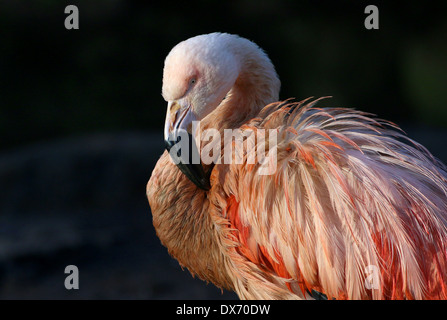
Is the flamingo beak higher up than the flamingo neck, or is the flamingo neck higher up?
the flamingo neck

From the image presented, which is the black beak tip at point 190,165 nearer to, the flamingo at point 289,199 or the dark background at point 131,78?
the flamingo at point 289,199

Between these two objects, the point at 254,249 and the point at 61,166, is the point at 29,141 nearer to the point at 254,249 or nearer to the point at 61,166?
the point at 61,166

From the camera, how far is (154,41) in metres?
5.33

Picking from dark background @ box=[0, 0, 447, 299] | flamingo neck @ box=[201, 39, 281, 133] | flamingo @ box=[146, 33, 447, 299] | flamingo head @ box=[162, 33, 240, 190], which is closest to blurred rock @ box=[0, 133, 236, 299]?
dark background @ box=[0, 0, 447, 299]

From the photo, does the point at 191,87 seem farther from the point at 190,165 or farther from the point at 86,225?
the point at 86,225

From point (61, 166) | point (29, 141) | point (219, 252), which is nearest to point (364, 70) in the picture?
point (61, 166)

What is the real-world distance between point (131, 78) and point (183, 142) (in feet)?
11.8

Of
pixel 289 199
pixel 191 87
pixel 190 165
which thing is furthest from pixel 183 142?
pixel 289 199

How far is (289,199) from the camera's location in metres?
1.85

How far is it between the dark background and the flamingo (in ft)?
8.72

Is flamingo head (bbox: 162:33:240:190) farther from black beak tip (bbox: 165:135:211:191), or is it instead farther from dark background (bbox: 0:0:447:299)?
dark background (bbox: 0:0:447:299)

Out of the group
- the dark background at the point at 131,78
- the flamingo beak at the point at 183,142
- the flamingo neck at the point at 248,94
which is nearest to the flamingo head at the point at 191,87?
the flamingo beak at the point at 183,142

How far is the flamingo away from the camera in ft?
5.74
